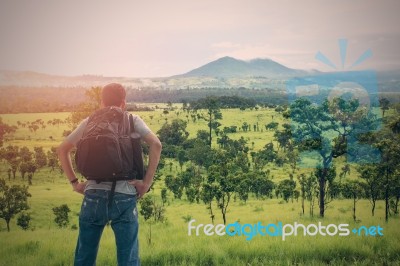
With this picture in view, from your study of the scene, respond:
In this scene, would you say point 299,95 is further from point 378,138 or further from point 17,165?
point 17,165

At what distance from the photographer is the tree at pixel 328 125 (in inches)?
821

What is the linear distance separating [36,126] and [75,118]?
69.7 meters

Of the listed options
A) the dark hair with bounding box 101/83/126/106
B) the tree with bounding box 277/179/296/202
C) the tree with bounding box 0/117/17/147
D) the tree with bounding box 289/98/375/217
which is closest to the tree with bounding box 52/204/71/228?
the tree with bounding box 277/179/296/202

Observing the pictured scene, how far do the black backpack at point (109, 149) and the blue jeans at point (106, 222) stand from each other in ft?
0.69

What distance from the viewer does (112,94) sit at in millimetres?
3957

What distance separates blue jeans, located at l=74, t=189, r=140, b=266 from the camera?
3.57 m

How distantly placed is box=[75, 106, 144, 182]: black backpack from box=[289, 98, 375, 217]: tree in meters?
18.6

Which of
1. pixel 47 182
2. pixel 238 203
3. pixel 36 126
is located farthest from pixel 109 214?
pixel 36 126

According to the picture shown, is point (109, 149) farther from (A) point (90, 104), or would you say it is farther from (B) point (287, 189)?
(B) point (287, 189)

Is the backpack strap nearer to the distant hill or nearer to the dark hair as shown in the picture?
the dark hair

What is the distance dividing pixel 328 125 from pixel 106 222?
19779 mm

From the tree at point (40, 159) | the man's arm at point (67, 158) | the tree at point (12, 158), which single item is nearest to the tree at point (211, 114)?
the tree at point (40, 159)

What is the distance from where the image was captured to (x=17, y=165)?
58.1 metres

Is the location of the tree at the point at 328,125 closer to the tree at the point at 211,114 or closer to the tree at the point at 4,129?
the tree at the point at 4,129
